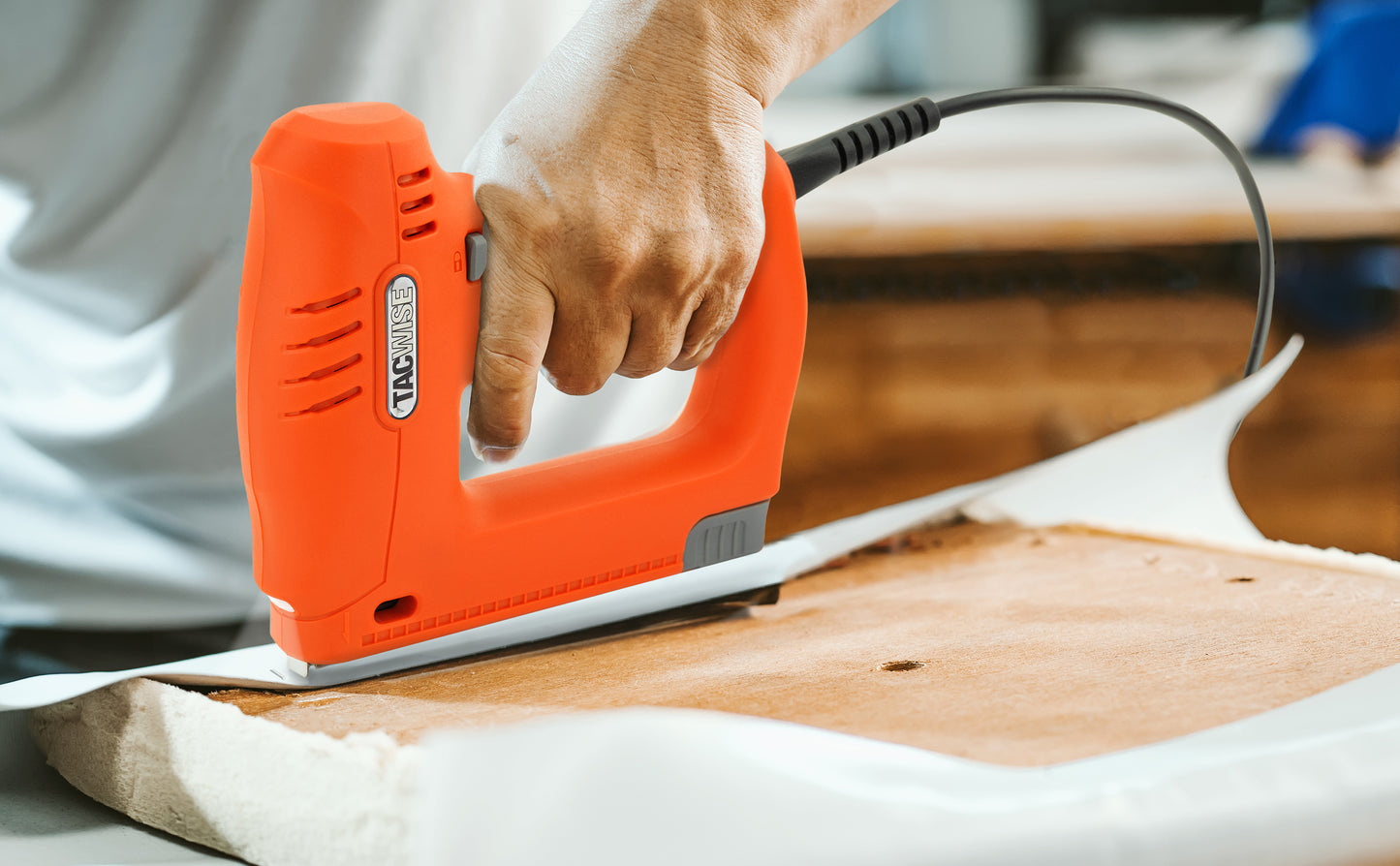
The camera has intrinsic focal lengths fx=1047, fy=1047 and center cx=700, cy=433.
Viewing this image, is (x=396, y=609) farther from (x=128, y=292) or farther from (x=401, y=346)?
(x=128, y=292)

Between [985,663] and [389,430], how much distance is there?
1.02ft

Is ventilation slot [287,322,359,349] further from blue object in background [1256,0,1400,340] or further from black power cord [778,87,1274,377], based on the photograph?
blue object in background [1256,0,1400,340]

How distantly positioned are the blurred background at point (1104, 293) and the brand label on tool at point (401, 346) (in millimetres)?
1426

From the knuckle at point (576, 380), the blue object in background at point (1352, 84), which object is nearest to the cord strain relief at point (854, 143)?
the knuckle at point (576, 380)

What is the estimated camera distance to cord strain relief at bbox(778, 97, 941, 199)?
62cm

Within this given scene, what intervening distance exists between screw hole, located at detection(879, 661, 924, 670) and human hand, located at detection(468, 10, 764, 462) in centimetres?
22

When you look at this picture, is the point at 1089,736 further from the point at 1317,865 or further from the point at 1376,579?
the point at 1376,579

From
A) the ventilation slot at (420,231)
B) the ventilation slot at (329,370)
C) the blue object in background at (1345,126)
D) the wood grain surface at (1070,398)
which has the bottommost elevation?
the wood grain surface at (1070,398)

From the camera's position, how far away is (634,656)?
556 mm

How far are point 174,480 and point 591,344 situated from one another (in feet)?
0.90

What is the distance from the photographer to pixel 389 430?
49 cm

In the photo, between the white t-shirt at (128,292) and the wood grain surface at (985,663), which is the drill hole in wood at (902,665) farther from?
the white t-shirt at (128,292)

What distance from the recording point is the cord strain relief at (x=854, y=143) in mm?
623

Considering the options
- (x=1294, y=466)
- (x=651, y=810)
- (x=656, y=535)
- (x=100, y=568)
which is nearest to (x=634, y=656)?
(x=656, y=535)
